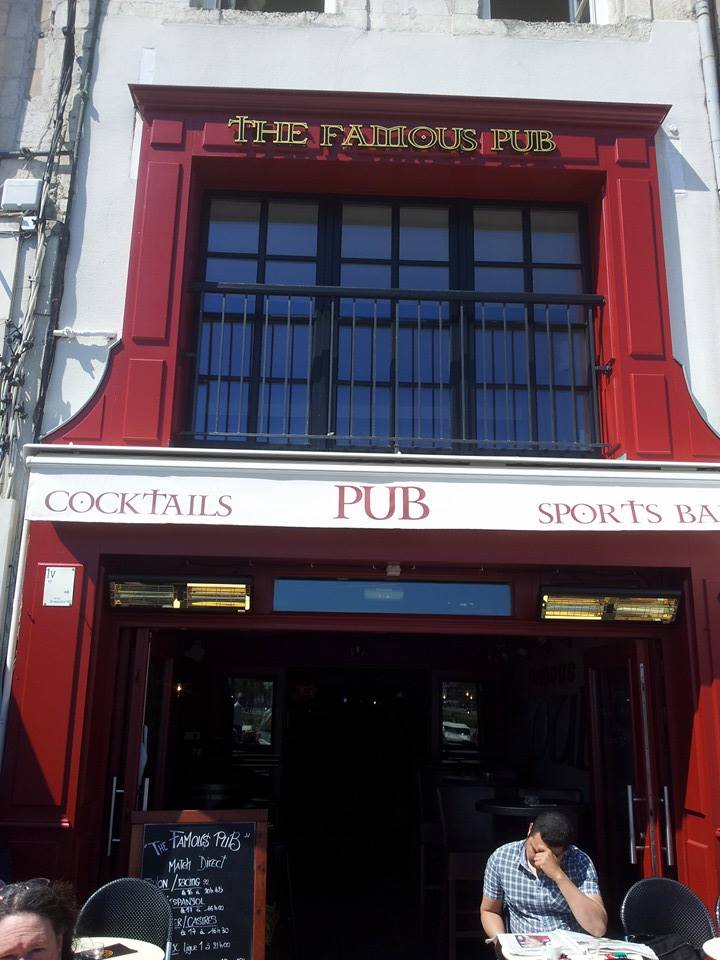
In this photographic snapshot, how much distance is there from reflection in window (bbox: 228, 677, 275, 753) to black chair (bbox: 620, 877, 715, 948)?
758cm

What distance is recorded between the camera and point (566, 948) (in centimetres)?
391

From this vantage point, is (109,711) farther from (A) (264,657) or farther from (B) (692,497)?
(A) (264,657)

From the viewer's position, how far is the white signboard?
5.23m

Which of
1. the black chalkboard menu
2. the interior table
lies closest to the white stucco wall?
the black chalkboard menu

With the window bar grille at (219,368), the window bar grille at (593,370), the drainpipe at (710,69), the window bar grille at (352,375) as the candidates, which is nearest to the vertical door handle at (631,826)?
the window bar grille at (593,370)

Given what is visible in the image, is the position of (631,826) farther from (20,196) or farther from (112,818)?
(20,196)

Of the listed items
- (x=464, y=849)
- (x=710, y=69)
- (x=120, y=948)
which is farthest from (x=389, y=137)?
(x=464, y=849)

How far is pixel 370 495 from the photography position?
17.6 ft

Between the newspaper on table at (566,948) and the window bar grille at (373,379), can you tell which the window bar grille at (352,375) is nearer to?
the window bar grille at (373,379)

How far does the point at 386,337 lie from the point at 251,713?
6788 millimetres

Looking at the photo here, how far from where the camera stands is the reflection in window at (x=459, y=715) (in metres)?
12.1

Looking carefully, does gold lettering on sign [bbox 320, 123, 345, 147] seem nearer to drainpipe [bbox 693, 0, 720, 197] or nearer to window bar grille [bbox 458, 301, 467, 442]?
window bar grille [bbox 458, 301, 467, 442]

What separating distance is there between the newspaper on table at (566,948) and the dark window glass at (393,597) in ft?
7.25

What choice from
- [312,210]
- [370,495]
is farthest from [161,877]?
[312,210]
